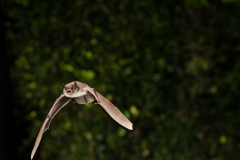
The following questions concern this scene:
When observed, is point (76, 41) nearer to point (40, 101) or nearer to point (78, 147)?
point (40, 101)

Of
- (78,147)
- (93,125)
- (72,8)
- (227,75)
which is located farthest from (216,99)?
(72,8)

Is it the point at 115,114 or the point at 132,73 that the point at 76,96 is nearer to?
the point at 115,114

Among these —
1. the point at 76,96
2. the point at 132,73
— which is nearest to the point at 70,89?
the point at 76,96

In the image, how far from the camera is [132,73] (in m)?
1.21

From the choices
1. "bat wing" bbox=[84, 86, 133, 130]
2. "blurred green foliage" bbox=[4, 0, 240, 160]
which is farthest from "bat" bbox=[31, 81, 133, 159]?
"blurred green foliage" bbox=[4, 0, 240, 160]

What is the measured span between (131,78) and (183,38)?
41 centimetres

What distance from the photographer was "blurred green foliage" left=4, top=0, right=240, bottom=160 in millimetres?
1144

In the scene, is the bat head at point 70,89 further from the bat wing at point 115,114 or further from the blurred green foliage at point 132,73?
the blurred green foliage at point 132,73

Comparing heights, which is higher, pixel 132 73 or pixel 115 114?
pixel 115 114

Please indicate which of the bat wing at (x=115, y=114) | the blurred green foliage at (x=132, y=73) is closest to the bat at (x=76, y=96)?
the bat wing at (x=115, y=114)

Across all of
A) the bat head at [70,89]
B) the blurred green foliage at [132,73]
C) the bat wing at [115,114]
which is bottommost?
the blurred green foliage at [132,73]

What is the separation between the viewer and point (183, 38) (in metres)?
1.21

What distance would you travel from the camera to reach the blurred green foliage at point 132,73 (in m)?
1.14

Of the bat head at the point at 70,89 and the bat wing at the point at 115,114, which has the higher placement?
the bat head at the point at 70,89
